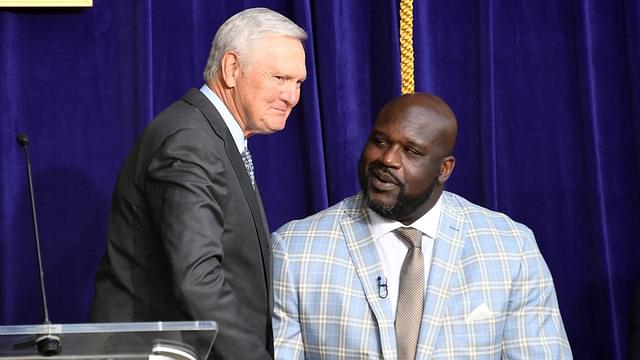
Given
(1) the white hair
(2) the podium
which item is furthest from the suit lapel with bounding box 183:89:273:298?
(2) the podium

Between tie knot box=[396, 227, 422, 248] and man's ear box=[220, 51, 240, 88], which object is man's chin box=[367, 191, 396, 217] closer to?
tie knot box=[396, 227, 422, 248]

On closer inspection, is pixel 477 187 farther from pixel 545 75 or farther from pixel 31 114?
pixel 31 114

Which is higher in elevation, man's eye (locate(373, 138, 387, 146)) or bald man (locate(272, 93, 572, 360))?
man's eye (locate(373, 138, 387, 146))

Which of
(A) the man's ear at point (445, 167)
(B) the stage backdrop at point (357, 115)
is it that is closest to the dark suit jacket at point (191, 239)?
(A) the man's ear at point (445, 167)

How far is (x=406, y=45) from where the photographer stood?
316 cm

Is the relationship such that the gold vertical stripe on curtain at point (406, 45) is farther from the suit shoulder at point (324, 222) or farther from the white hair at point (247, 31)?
the white hair at point (247, 31)

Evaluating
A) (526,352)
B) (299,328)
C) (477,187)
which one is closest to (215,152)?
(299,328)

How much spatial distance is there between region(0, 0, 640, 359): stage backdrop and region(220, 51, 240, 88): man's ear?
2.51 feet

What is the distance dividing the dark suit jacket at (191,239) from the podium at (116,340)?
1.62 ft

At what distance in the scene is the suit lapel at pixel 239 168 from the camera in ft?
7.30

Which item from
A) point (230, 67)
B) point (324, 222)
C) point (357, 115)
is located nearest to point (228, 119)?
point (230, 67)

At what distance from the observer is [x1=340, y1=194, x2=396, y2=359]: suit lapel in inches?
92.3

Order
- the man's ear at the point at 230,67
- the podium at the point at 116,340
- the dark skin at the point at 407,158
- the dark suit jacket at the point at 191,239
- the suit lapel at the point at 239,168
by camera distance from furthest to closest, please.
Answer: the dark skin at the point at 407,158, the man's ear at the point at 230,67, the suit lapel at the point at 239,168, the dark suit jacket at the point at 191,239, the podium at the point at 116,340

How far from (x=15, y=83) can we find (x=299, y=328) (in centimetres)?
118
